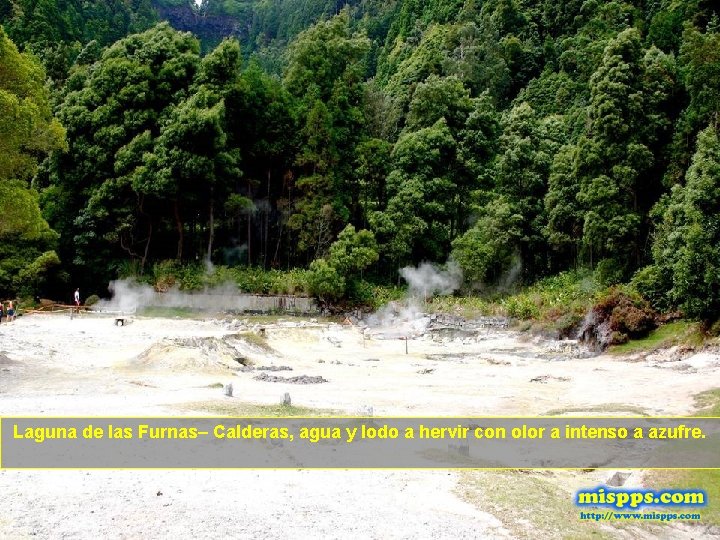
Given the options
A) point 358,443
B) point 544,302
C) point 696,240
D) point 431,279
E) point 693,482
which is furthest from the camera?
point 431,279

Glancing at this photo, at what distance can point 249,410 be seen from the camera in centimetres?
1507

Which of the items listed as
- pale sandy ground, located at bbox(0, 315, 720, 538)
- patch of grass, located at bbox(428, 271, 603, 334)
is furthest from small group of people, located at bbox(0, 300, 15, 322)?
patch of grass, located at bbox(428, 271, 603, 334)

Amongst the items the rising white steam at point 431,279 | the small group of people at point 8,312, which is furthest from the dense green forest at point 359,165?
the small group of people at point 8,312

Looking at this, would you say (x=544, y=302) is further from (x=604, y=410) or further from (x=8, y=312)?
(x=8, y=312)

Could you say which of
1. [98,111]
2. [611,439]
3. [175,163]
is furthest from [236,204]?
[611,439]

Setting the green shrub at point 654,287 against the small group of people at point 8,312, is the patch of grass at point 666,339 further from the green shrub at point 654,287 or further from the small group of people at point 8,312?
the small group of people at point 8,312

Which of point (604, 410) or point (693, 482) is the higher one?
point (693, 482)

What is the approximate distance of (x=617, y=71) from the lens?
40625 mm

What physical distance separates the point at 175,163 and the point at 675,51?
39748mm

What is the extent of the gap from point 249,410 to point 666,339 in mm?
22856

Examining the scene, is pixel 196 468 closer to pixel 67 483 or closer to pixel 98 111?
pixel 67 483

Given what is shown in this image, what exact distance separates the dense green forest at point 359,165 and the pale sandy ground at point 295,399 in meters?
9.89

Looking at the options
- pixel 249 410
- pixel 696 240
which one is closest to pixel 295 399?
pixel 249 410

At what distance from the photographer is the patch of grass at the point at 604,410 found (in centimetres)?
1698
